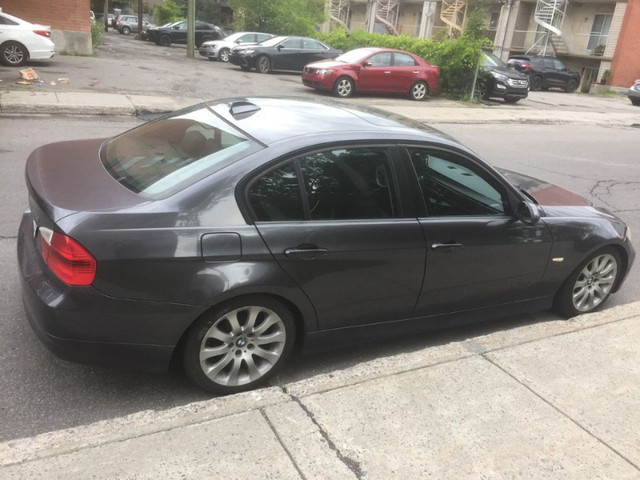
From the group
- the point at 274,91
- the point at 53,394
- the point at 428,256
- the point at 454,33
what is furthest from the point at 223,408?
the point at 454,33

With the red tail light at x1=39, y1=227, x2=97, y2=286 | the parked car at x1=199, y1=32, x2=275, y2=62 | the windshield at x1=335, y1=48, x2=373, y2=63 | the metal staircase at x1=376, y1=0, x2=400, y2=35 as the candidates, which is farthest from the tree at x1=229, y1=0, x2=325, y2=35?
the red tail light at x1=39, y1=227, x2=97, y2=286

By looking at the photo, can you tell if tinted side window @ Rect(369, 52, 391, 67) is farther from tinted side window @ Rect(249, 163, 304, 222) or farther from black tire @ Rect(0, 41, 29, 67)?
tinted side window @ Rect(249, 163, 304, 222)

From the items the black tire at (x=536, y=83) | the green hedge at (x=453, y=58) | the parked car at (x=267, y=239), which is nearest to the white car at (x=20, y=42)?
the green hedge at (x=453, y=58)

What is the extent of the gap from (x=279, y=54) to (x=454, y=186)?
1897 centimetres

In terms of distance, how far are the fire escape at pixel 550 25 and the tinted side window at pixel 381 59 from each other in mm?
22522

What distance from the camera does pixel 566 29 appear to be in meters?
36.8

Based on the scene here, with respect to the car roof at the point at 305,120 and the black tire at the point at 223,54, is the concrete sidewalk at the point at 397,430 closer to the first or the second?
the car roof at the point at 305,120

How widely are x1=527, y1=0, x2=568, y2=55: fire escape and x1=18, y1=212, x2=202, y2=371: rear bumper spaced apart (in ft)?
123

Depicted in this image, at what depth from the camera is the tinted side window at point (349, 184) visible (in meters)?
3.26

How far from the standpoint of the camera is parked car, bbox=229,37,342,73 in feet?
69.8

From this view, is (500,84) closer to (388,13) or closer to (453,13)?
(453,13)

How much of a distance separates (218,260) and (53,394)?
47.0 inches

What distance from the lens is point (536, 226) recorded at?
3.94 m

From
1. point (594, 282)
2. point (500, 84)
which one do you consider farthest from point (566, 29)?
point (594, 282)
